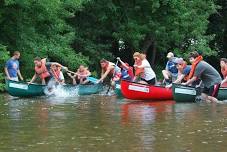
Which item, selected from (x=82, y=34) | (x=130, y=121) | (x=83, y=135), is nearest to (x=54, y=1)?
(x=82, y=34)

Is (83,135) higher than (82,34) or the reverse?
the reverse

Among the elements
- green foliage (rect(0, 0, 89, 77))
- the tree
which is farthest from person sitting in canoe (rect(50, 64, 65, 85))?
the tree

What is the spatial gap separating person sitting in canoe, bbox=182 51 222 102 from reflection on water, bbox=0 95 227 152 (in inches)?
26.3

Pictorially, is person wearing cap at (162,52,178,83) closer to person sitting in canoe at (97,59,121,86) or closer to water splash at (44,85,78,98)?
person sitting in canoe at (97,59,121,86)

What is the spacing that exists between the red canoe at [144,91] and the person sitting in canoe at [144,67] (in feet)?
2.45

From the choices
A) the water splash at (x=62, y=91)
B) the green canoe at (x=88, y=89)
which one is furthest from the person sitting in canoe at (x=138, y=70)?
the green canoe at (x=88, y=89)

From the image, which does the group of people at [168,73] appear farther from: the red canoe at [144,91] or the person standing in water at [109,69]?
the red canoe at [144,91]

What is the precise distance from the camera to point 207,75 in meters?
20.2

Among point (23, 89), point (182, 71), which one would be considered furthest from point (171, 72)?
point (23, 89)

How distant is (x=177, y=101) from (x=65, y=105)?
3.22 metres

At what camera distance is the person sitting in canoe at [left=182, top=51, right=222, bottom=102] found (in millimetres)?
20156

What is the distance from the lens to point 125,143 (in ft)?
39.0

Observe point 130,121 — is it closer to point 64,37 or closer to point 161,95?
point 161,95

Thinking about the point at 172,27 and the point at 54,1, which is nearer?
the point at 54,1
